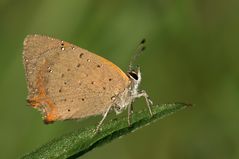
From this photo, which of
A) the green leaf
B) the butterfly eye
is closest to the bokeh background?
the butterfly eye

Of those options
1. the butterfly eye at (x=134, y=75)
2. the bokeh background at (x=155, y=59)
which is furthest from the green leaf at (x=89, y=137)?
the bokeh background at (x=155, y=59)

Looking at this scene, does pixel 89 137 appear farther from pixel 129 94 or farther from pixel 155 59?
pixel 155 59

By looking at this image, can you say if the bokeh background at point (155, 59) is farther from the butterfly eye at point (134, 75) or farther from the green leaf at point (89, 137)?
the green leaf at point (89, 137)

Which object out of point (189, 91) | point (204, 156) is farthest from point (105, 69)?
point (189, 91)

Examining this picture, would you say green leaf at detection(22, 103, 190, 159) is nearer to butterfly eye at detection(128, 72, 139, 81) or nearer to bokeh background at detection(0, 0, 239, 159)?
butterfly eye at detection(128, 72, 139, 81)

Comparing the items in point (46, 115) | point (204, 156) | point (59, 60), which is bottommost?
point (204, 156)

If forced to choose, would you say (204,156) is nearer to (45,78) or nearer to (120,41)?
(120,41)

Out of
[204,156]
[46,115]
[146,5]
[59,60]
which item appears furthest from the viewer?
[146,5]
